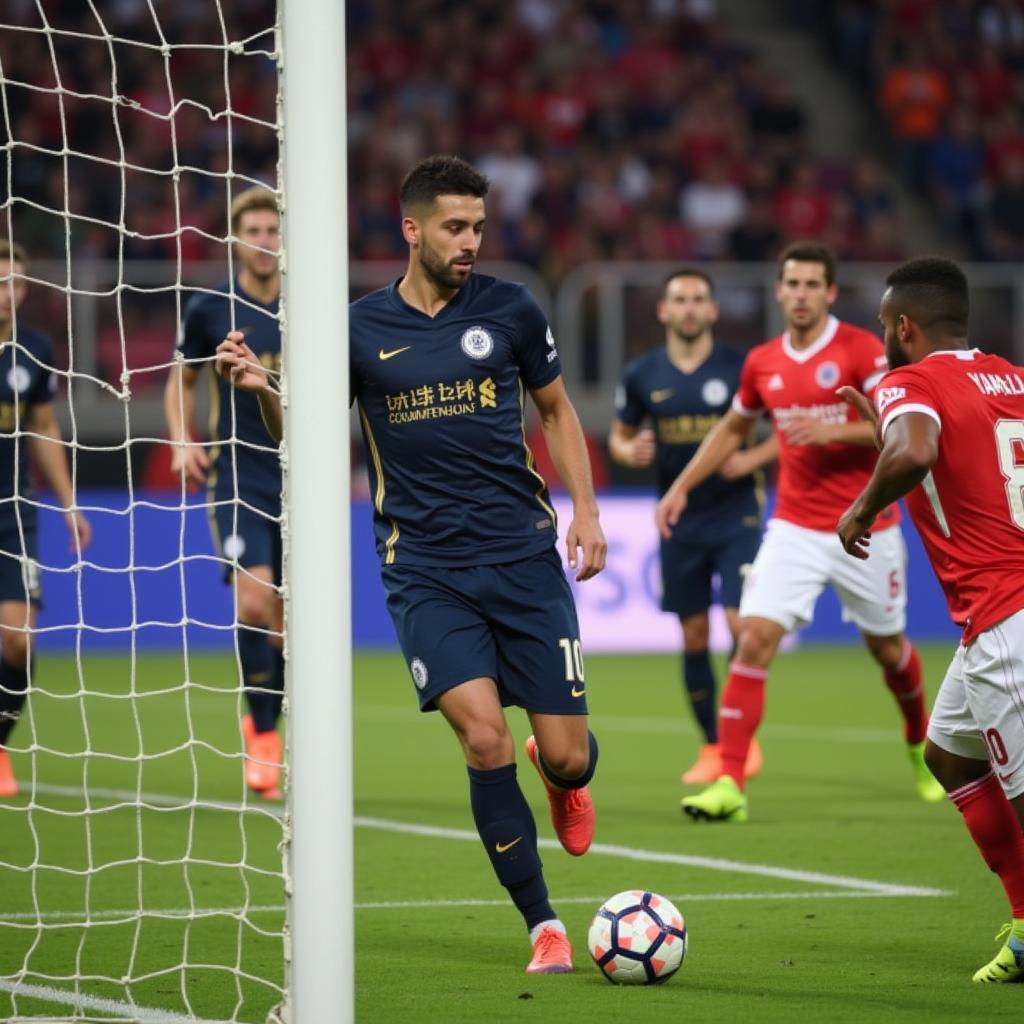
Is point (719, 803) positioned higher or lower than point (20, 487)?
lower

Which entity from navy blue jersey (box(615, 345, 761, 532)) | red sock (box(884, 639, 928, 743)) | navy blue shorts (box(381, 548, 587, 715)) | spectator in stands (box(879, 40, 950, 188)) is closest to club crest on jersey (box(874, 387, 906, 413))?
navy blue shorts (box(381, 548, 587, 715))

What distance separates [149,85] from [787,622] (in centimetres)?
1319

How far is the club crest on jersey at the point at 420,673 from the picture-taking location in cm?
539

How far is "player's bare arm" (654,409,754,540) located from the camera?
8.81 meters

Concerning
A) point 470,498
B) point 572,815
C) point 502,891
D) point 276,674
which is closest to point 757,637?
point 502,891

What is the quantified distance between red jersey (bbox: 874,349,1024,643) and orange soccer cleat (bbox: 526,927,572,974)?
4.41 feet

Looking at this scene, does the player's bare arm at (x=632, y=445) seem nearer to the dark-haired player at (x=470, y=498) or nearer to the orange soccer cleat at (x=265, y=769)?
the orange soccer cleat at (x=265, y=769)

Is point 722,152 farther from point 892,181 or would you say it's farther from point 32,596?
point 32,596

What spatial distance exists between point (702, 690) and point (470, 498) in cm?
449

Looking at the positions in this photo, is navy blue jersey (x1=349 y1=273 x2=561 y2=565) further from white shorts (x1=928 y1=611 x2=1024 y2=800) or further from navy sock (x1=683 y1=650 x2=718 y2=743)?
navy sock (x1=683 y1=650 x2=718 y2=743)

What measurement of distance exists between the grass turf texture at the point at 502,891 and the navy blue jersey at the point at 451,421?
0.90m

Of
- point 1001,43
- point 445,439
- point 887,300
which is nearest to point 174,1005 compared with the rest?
point 445,439

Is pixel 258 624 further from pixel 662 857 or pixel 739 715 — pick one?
pixel 662 857

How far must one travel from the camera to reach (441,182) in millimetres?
5410
